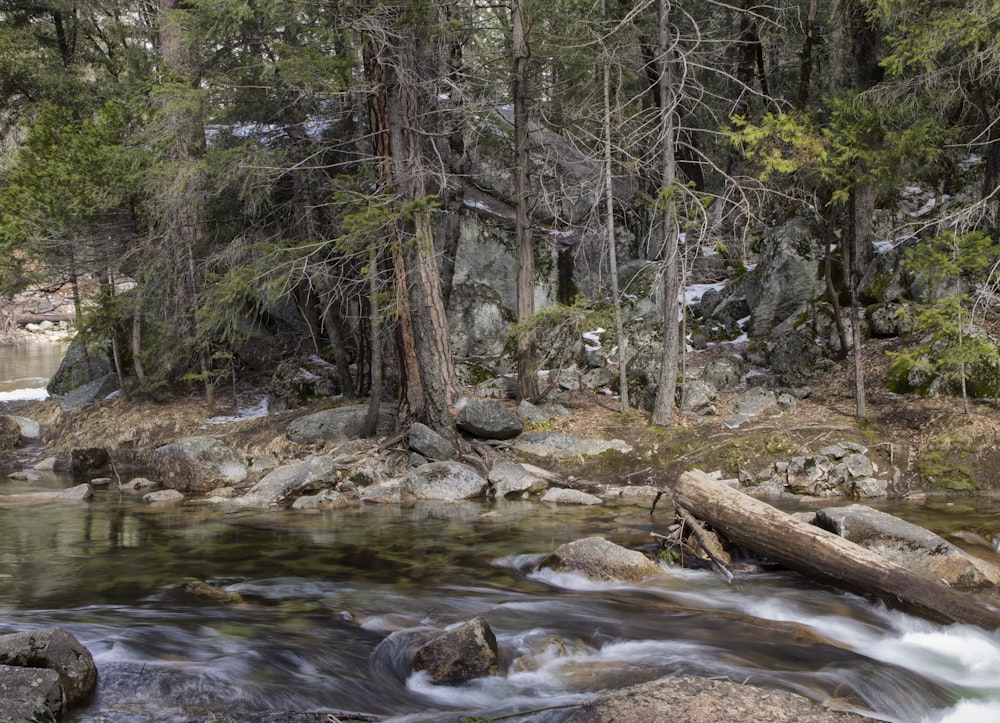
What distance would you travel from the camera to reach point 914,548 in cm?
722

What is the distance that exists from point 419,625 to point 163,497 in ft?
24.4

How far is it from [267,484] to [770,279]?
11.2m

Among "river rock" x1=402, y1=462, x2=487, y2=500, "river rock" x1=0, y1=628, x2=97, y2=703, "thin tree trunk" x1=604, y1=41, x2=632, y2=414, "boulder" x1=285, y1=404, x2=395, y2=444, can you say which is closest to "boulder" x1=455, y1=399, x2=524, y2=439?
"river rock" x1=402, y1=462, x2=487, y2=500

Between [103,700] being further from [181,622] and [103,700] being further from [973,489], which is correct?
[973,489]

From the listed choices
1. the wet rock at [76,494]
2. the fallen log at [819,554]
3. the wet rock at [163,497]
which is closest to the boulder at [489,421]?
the wet rock at [163,497]

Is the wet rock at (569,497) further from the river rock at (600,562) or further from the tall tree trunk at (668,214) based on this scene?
the river rock at (600,562)

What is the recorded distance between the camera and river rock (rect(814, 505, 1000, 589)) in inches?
275

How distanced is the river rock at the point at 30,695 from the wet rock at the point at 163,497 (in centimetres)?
782

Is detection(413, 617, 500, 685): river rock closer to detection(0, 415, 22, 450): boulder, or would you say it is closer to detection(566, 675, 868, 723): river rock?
detection(566, 675, 868, 723): river rock

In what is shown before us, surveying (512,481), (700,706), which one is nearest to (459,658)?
(700,706)

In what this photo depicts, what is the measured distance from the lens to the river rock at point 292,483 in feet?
39.2

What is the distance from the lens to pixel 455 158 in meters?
17.5

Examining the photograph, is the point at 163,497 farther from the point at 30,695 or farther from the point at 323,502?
the point at 30,695

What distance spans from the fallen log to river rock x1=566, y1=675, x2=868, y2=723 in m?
2.21
